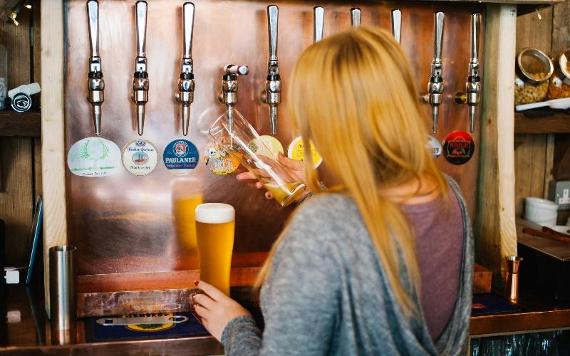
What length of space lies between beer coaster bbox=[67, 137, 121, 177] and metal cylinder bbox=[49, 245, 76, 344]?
32cm

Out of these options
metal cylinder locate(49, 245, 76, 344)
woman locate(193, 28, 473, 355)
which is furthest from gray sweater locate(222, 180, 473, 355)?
metal cylinder locate(49, 245, 76, 344)

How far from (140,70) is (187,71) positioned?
0.13 metres

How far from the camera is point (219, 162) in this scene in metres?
2.06

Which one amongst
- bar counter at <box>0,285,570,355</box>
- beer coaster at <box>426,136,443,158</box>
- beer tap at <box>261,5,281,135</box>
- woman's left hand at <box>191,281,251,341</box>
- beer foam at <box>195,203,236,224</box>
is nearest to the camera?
woman's left hand at <box>191,281,251,341</box>

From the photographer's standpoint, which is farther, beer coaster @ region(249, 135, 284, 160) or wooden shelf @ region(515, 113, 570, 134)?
wooden shelf @ region(515, 113, 570, 134)

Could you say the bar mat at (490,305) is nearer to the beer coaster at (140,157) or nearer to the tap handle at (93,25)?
the beer coaster at (140,157)

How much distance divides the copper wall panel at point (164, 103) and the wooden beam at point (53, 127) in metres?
0.10

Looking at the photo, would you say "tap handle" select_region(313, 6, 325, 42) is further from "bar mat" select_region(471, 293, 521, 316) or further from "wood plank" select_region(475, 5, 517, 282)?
"bar mat" select_region(471, 293, 521, 316)

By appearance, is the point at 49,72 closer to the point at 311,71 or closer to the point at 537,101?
the point at 311,71

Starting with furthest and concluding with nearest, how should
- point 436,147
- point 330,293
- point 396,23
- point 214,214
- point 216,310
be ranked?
point 436,147 → point 396,23 → point 214,214 → point 216,310 → point 330,293

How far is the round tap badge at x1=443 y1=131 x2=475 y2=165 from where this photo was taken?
7.30ft

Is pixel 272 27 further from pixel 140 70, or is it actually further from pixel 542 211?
pixel 542 211

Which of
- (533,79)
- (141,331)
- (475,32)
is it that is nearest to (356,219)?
(141,331)

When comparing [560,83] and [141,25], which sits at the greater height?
[141,25]
